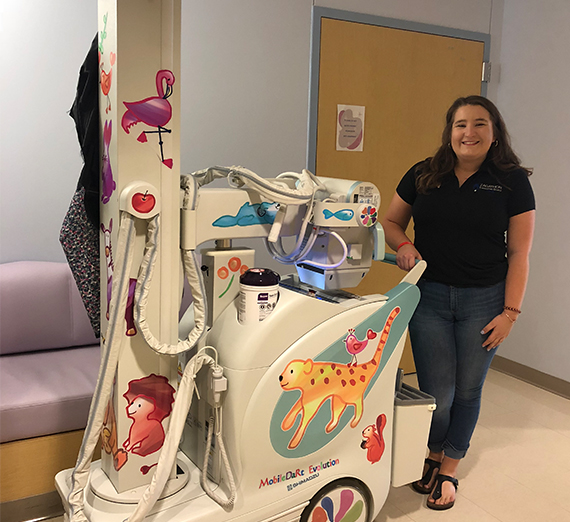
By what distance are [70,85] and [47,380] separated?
123 centimetres

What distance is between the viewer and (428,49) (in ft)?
10.4

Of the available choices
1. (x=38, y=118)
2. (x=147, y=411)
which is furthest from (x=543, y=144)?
(x=147, y=411)

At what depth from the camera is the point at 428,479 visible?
7.29 feet

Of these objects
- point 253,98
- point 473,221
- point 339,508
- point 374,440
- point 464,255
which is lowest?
point 339,508

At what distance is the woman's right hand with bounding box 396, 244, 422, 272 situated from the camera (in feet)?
6.28

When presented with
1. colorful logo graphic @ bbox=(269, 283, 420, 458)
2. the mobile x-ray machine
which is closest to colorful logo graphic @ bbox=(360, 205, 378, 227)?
the mobile x-ray machine

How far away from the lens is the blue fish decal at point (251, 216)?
1.54 m

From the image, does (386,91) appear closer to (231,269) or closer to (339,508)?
(231,269)

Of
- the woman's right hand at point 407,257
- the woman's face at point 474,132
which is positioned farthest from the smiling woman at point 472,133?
the woman's right hand at point 407,257

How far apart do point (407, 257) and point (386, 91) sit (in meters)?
1.48

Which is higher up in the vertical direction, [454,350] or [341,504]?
[454,350]

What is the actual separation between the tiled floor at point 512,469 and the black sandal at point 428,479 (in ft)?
0.08

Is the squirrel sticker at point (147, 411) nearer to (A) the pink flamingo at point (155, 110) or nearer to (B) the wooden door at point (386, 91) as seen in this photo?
(A) the pink flamingo at point (155, 110)

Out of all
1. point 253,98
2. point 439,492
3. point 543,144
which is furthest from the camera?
point 543,144
